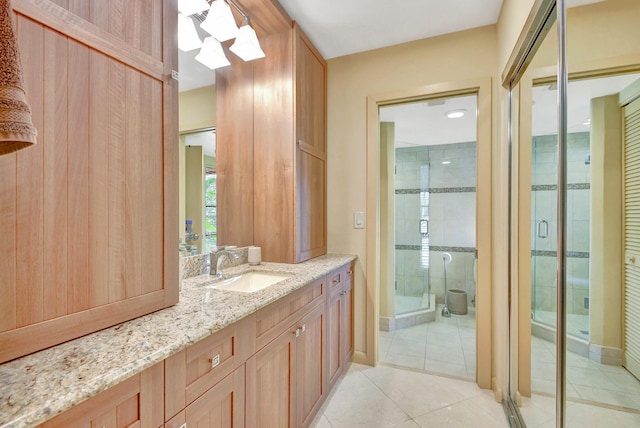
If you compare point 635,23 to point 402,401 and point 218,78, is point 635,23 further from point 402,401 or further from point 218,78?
point 402,401

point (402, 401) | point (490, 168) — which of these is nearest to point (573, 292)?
point (490, 168)

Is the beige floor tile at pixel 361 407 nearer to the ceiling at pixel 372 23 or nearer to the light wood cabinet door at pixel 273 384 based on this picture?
the light wood cabinet door at pixel 273 384

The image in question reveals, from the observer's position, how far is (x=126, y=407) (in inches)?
26.0

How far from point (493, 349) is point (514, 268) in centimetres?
68

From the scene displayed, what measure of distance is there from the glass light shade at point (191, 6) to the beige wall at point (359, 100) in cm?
118

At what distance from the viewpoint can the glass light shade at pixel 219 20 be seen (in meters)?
1.55

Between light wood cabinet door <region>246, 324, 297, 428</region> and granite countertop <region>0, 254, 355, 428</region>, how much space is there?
0.27 metres

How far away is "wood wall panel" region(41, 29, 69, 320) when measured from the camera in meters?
0.69

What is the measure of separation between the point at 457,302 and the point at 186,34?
3.98 meters

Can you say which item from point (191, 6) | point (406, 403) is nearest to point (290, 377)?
point (406, 403)

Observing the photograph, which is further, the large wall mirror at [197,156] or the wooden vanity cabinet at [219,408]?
the large wall mirror at [197,156]

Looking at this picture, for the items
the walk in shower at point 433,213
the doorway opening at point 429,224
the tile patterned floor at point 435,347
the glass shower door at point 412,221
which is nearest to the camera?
the tile patterned floor at point 435,347

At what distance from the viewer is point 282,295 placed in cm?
124

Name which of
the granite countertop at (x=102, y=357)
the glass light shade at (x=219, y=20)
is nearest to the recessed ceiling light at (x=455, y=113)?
the glass light shade at (x=219, y=20)
